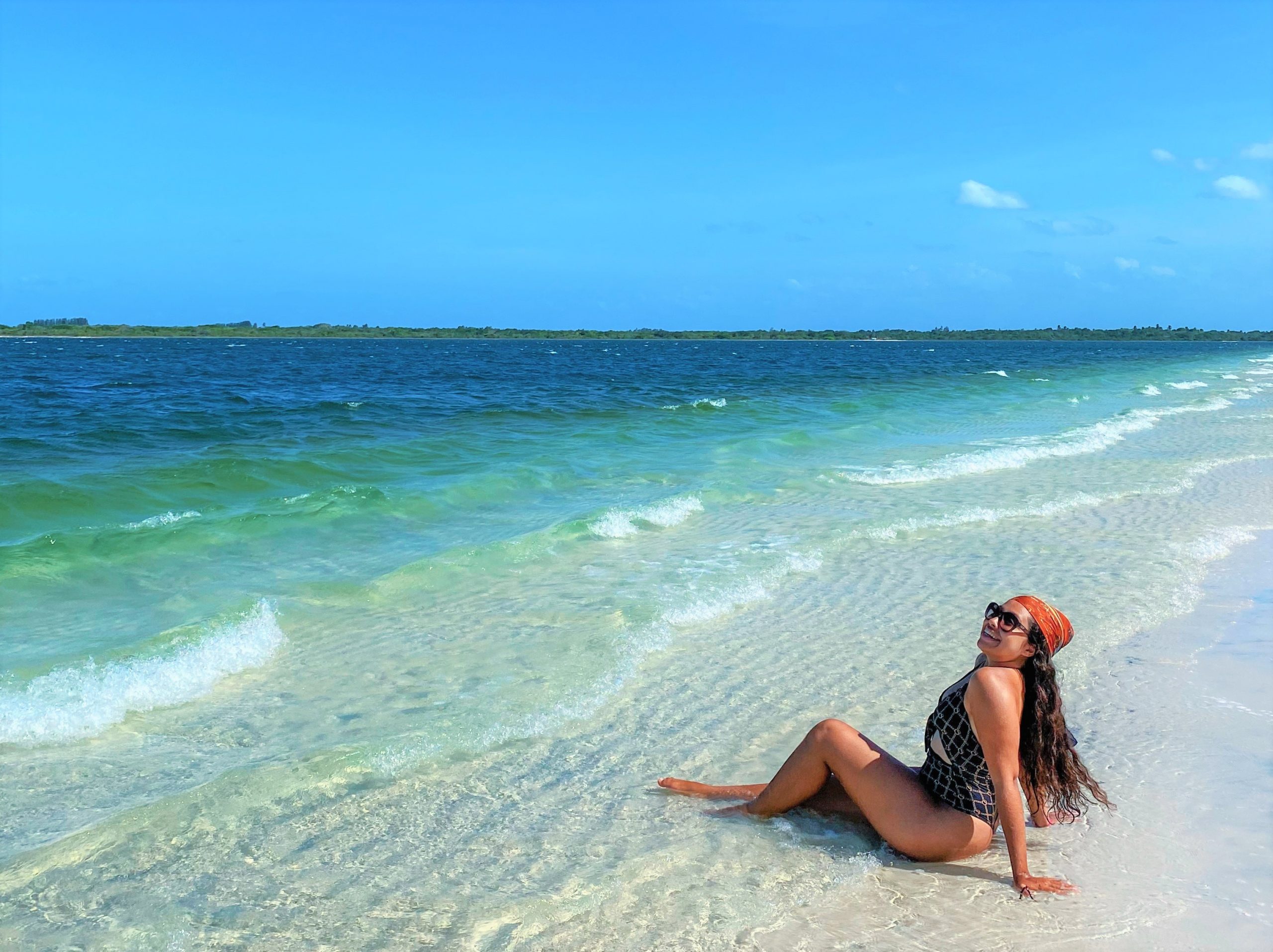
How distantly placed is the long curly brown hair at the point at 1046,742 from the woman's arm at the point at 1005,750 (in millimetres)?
120

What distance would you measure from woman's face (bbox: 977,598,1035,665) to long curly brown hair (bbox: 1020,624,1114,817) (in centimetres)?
3

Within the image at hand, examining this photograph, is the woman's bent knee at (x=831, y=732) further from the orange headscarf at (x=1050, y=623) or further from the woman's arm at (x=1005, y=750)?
the orange headscarf at (x=1050, y=623)

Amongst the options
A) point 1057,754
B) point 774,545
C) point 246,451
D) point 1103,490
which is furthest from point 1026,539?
point 246,451

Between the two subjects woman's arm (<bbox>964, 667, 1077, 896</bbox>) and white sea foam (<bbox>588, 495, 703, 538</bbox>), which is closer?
woman's arm (<bbox>964, 667, 1077, 896</bbox>)

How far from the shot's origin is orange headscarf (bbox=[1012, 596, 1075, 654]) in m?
3.79

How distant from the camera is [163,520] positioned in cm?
1136

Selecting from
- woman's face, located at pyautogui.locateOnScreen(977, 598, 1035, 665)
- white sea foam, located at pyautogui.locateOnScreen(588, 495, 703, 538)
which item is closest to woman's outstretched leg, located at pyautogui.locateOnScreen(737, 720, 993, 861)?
woman's face, located at pyautogui.locateOnScreen(977, 598, 1035, 665)

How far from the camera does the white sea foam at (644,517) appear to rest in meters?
10.7

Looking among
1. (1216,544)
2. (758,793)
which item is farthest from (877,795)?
(1216,544)

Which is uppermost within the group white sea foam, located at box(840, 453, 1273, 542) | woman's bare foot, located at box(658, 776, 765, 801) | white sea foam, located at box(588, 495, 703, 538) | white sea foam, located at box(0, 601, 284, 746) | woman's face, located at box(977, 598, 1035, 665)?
woman's face, located at box(977, 598, 1035, 665)

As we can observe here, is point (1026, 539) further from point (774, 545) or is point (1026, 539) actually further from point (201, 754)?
point (201, 754)

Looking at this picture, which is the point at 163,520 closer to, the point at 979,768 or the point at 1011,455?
the point at 979,768

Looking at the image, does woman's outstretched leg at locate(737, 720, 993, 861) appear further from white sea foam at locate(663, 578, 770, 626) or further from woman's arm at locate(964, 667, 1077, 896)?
white sea foam at locate(663, 578, 770, 626)

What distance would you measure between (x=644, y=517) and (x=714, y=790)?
22.3ft
